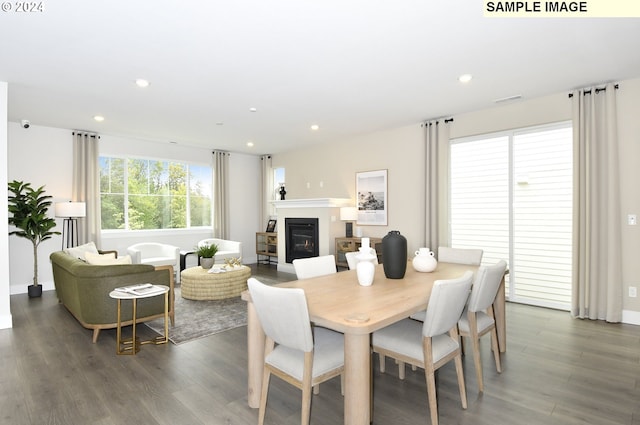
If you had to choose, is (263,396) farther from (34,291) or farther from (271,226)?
(271,226)

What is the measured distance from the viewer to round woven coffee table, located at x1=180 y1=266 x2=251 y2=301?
491 cm

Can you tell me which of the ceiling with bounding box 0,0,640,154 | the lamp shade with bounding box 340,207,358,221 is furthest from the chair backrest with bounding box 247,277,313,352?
the lamp shade with bounding box 340,207,358,221

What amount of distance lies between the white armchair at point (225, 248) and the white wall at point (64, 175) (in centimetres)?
61

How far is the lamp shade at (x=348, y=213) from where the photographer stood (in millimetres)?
6551

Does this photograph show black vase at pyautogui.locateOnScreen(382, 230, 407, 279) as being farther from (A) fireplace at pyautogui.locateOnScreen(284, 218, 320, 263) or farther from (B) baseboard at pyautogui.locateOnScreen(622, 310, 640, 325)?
(A) fireplace at pyautogui.locateOnScreen(284, 218, 320, 263)

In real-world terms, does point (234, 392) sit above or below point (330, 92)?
below

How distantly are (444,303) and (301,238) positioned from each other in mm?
5451

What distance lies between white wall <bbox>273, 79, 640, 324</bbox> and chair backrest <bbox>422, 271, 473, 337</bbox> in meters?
3.22

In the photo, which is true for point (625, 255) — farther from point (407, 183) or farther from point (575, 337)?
point (407, 183)

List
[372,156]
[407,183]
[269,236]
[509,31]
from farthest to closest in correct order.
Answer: [269,236] < [372,156] < [407,183] < [509,31]

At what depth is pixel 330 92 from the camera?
166 inches

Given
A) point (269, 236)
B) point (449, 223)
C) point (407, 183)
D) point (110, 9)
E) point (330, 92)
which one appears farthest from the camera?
point (269, 236)

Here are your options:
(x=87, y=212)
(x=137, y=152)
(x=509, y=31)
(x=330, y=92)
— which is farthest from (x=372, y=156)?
(x=87, y=212)

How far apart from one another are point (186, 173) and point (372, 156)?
4117 mm
